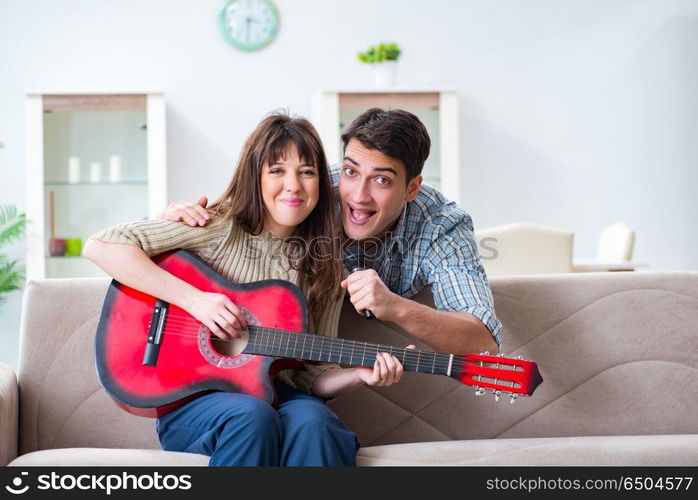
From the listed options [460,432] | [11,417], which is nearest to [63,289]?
[11,417]

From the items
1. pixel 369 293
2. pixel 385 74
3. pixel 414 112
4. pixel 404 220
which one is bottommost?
pixel 369 293

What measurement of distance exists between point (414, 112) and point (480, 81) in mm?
638

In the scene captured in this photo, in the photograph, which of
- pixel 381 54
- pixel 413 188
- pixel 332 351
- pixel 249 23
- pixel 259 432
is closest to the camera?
pixel 259 432

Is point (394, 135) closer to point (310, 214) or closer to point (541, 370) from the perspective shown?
point (310, 214)

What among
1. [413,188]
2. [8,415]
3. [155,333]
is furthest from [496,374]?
[8,415]

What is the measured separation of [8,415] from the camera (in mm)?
1678

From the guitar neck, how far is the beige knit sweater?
18 cm

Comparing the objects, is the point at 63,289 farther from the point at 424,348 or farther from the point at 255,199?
the point at 424,348

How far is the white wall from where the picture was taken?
4.44 meters

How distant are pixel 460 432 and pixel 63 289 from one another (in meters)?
1.01

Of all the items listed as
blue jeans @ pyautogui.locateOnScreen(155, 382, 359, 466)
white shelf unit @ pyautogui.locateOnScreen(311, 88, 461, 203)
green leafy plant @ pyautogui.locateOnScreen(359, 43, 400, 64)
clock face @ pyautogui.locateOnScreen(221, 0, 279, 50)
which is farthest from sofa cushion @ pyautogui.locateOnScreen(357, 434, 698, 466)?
clock face @ pyautogui.locateOnScreen(221, 0, 279, 50)

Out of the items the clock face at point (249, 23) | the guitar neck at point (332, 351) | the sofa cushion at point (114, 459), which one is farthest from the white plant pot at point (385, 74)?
the sofa cushion at point (114, 459)

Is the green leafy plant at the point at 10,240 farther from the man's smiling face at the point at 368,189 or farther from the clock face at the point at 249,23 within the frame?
the man's smiling face at the point at 368,189
